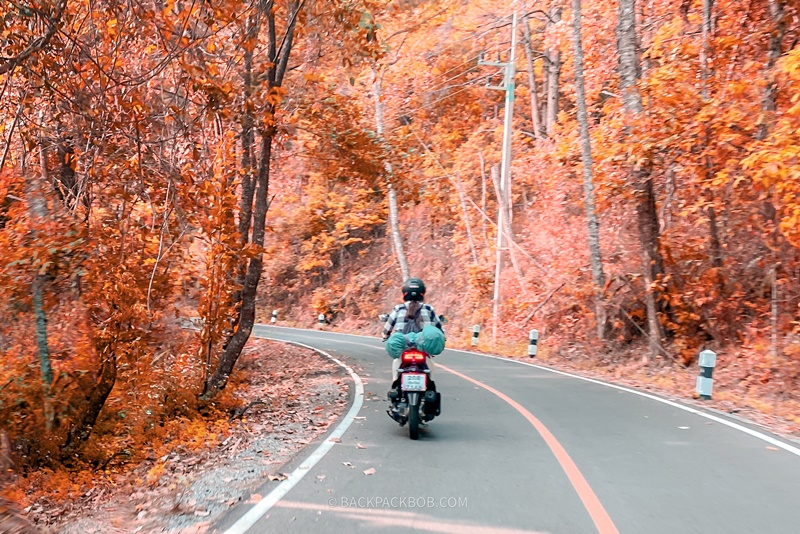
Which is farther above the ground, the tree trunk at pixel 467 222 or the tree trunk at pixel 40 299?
the tree trunk at pixel 467 222

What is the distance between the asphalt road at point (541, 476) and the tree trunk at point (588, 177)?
824cm

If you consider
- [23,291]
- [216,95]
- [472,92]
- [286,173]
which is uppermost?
[472,92]

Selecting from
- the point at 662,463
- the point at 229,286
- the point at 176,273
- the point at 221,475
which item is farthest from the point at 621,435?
the point at 176,273

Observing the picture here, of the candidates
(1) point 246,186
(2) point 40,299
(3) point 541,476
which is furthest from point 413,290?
(1) point 246,186

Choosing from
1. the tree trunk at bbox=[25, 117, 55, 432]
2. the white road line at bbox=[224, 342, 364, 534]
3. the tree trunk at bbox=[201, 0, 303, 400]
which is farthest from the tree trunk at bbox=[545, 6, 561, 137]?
the tree trunk at bbox=[25, 117, 55, 432]

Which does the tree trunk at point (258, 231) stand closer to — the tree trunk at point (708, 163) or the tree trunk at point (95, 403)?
the tree trunk at point (95, 403)

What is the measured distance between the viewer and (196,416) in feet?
35.6

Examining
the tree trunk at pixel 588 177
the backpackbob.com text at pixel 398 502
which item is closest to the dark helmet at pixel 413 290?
the backpackbob.com text at pixel 398 502

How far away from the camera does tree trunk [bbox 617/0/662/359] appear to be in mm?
15930

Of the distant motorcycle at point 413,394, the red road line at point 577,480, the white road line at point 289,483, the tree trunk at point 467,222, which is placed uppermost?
the tree trunk at point 467,222

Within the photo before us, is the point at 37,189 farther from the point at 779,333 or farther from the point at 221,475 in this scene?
the point at 779,333

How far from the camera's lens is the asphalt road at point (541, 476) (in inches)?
205

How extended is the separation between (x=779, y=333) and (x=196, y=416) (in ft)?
40.1

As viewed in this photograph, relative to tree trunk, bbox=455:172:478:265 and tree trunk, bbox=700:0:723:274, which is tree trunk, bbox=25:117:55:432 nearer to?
tree trunk, bbox=700:0:723:274
